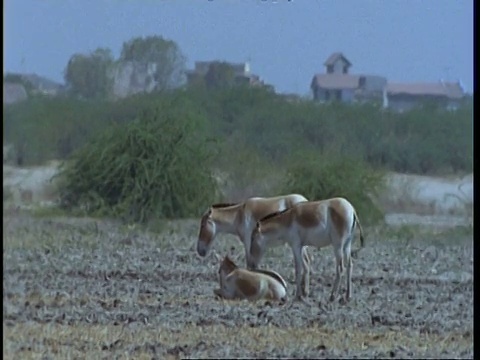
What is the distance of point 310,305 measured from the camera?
3.17 m

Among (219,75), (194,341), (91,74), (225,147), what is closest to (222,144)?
(225,147)

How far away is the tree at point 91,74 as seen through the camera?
313cm

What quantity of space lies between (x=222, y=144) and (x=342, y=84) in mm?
351

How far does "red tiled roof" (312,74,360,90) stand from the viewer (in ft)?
10.3

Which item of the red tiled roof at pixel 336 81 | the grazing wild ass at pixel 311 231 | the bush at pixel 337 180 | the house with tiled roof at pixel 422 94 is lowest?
the grazing wild ass at pixel 311 231

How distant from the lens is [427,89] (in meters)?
3.15

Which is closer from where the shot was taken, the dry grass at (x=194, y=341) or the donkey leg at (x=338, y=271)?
the dry grass at (x=194, y=341)

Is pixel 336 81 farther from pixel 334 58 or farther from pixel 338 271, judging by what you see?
pixel 338 271

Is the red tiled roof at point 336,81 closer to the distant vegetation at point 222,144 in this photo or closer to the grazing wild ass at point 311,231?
the distant vegetation at point 222,144

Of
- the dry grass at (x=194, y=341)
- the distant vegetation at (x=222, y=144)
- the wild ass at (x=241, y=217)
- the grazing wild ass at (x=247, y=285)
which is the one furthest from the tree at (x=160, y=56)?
the dry grass at (x=194, y=341)

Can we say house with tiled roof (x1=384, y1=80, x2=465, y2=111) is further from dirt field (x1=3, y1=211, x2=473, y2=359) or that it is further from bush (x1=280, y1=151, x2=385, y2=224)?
dirt field (x1=3, y1=211, x2=473, y2=359)

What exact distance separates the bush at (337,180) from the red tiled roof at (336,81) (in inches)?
7.0
